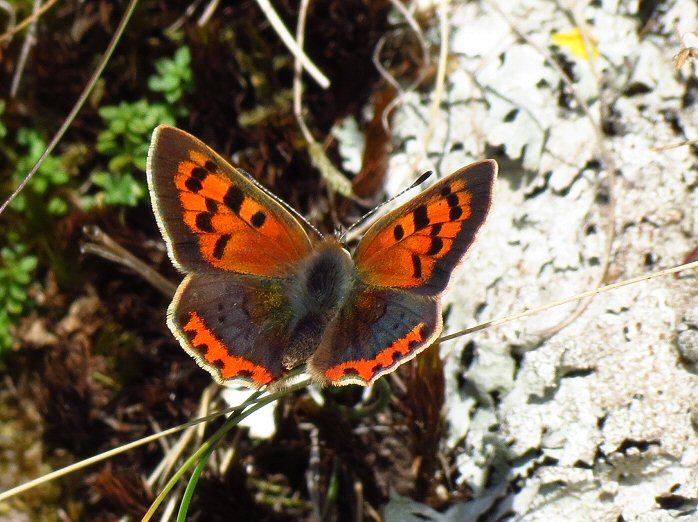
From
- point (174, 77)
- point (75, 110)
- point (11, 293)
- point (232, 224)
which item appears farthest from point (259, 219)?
point (11, 293)

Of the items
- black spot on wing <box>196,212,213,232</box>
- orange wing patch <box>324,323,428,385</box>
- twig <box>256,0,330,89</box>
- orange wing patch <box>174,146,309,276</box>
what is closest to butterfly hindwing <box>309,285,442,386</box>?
orange wing patch <box>324,323,428,385</box>

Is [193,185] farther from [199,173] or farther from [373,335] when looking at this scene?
[373,335]

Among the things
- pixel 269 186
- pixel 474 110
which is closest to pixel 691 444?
pixel 474 110

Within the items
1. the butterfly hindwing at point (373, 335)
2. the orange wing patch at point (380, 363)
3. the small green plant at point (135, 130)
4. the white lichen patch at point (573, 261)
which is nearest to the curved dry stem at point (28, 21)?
the small green plant at point (135, 130)

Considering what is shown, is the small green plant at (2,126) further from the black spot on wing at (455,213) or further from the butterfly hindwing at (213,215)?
the black spot on wing at (455,213)

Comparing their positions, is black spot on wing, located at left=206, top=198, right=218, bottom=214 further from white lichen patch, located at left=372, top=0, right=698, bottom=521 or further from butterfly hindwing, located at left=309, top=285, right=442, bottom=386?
white lichen patch, located at left=372, top=0, right=698, bottom=521
